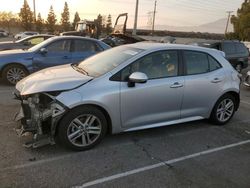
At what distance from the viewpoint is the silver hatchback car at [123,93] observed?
4.17 meters

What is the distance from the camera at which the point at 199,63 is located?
5453 millimetres

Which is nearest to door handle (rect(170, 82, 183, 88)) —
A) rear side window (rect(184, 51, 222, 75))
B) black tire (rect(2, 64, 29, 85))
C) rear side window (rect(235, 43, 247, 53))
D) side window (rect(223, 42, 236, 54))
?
rear side window (rect(184, 51, 222, 75))

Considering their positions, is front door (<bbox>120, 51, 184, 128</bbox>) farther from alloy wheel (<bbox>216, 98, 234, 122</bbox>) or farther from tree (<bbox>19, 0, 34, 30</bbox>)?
Result: tree (<bbox>19, 0, 34, 30</bbox>)

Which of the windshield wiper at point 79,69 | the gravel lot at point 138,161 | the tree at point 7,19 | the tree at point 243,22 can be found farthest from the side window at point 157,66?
the tree at point 7,19

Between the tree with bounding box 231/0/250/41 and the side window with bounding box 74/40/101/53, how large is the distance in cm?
2830

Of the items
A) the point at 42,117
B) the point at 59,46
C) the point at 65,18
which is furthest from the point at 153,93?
the point at 65,18

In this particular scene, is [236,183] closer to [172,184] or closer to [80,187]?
[172,184]

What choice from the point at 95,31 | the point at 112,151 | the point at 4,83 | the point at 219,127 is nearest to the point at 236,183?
the point at 112,151

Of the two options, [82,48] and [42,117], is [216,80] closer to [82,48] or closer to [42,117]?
[42,117]

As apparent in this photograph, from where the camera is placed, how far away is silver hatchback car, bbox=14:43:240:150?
4.17 metres

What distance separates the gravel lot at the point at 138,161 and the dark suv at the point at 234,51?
26.5ft

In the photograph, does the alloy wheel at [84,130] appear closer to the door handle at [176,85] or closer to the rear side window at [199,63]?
the door handle at [176,85]

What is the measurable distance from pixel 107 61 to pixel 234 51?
9886 mm

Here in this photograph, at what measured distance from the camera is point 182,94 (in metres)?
5.10
